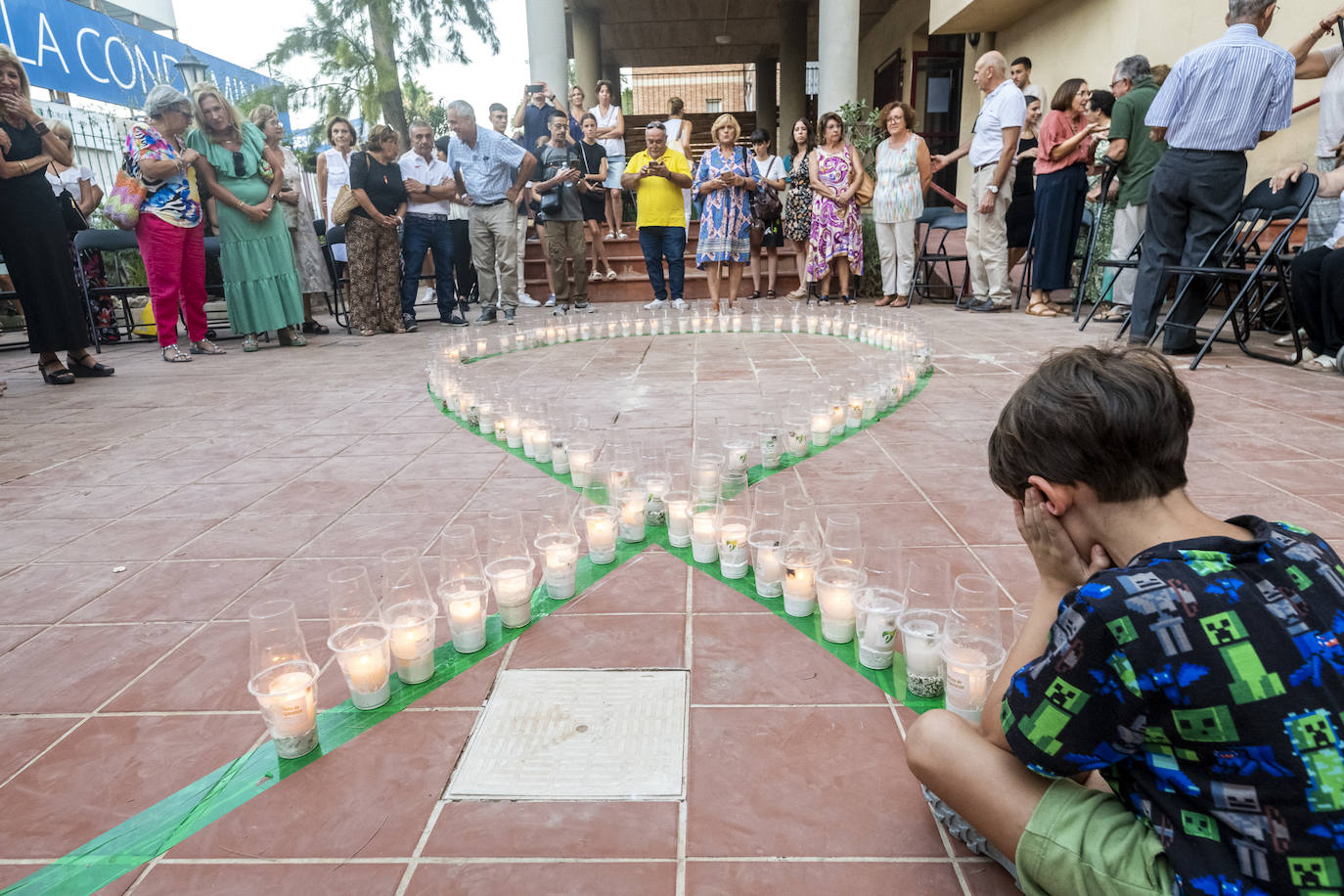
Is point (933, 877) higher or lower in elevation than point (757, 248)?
lower

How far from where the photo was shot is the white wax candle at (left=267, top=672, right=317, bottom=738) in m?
1.67

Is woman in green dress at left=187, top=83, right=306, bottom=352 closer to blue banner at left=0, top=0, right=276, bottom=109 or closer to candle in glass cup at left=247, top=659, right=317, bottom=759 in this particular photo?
candle in glass cup at left=247, top=659, right=317, bottom=759

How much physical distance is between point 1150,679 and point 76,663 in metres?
2.50

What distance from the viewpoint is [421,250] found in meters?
8.43

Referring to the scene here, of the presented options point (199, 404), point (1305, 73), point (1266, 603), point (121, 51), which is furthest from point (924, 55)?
point (121, 51)

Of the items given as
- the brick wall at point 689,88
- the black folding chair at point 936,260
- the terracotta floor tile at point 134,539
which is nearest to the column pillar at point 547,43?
the black folding chair at point 936,260

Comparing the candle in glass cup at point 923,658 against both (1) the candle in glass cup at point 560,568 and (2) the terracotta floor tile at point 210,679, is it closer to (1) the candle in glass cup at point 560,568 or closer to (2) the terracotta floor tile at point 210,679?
(1) the candle in glass cup at point 560,568

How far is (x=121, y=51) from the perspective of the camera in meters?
15.9

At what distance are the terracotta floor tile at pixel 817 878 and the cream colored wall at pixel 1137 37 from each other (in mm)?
8679

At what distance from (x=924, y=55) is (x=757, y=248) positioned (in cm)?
637

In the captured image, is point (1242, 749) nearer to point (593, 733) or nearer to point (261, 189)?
point (593, 733)

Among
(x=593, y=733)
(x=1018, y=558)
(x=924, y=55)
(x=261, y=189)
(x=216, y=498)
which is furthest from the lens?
(x=924, y=55)

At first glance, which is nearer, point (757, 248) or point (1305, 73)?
point (1305, 73)

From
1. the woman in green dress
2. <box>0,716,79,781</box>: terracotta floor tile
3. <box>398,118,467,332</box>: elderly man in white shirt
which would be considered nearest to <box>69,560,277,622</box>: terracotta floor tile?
<box>0,716,79,781</box>: terracotta floor tile
